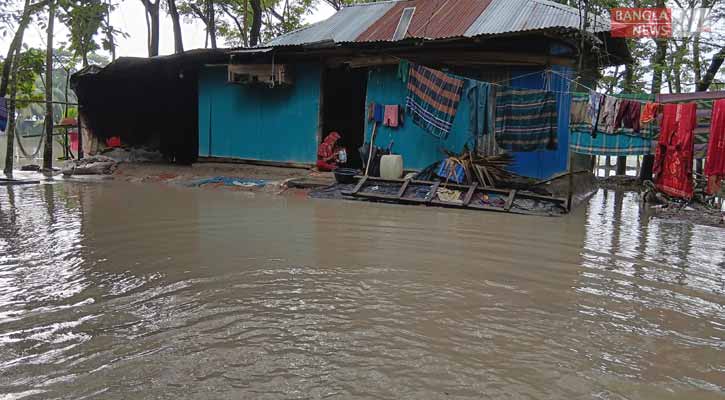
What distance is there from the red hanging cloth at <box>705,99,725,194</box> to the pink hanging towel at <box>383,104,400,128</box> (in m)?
5.45

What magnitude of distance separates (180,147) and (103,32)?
10.6 meters

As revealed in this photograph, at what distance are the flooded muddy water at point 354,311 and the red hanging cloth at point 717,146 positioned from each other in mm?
1000

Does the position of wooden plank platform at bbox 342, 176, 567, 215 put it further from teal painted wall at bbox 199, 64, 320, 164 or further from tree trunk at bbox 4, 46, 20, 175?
tree trunk at bbox 4, 46, 20, 175

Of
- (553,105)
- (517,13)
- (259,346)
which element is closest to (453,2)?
(517,13)

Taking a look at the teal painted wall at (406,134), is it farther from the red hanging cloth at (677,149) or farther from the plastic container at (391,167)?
the red hanging cloth at (677,149)

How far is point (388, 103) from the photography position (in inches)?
439

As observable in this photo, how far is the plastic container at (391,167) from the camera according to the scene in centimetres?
1040

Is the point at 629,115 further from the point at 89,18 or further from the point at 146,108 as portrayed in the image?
the point at 146,108

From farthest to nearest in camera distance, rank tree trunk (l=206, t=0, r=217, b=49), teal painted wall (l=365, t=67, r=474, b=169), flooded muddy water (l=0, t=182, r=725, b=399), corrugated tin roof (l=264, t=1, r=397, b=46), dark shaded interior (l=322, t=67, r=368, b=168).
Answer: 1. tree trunk (l=206, t=0, r=217, b=49)
2. dark shaded interior (l=322, t=67, r=368, b=168)
3. corrugated tin roof (l=264, t=1, r=397, b=46)
4. teal painted wall (l=365, t=67, r=474, b=169)
5. flooded muddy water (l=0, t=182, r=725, b=399)

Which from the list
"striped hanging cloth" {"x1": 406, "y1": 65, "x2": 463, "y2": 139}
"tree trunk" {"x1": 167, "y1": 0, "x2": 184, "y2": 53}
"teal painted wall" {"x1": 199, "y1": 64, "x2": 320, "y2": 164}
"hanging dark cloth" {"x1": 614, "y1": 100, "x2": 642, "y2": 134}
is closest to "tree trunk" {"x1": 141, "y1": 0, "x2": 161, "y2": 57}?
"tree trunk" {"x1": 167, "y1": 0, "x2": 184, "y2": 53}

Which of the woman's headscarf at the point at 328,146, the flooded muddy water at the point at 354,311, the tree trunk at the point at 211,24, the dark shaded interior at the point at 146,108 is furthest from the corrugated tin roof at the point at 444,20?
the tree trunk at the point at 211,24

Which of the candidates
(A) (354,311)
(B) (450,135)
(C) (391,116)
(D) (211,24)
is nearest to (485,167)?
(B) (450,135)

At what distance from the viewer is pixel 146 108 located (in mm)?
16250

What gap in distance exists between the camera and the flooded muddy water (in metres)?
2.75
